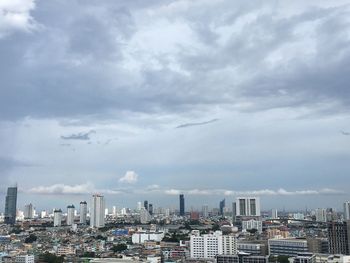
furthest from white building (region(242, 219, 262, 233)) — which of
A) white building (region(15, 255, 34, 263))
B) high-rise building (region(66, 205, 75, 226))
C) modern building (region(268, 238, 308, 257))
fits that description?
high-rise building (region(66, 205, 75, 226))

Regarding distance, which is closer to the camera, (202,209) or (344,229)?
(344,229)

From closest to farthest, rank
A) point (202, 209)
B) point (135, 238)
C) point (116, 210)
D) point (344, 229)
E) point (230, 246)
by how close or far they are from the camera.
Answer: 1. point (344, 229)
2. point (230, 246)
3. point (135, 238)
4. point (202, 209)
5. point (116, 210)

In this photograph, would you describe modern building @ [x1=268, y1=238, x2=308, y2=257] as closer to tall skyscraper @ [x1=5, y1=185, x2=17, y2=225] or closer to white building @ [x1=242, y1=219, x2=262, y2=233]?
white building @ [x1=242, y1=219, x2=262, y2=233]

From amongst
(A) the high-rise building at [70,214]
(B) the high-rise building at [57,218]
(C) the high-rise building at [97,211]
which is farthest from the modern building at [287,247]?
(A) the high-rise building at [70,214]

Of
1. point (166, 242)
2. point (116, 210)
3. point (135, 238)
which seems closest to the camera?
point (166, 242)

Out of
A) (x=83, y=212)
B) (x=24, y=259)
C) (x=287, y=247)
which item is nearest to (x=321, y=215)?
(x=83, y=212)

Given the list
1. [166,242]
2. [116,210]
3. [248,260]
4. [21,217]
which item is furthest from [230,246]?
[116,210]

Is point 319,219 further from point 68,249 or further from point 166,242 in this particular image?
point 68,249

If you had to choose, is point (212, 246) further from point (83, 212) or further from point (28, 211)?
point (28, 211)
